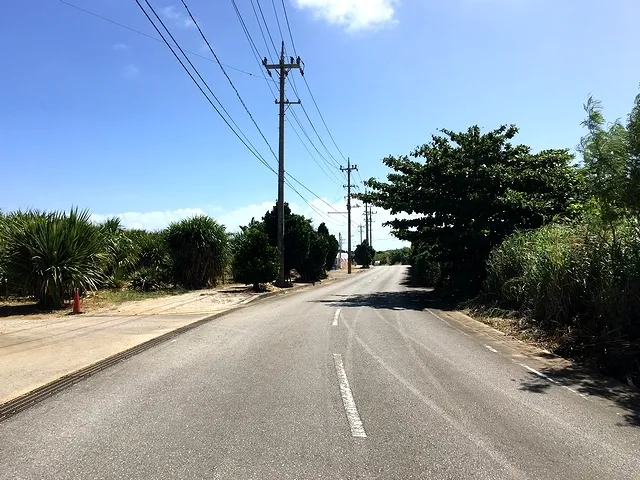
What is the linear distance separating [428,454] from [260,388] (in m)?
2.78

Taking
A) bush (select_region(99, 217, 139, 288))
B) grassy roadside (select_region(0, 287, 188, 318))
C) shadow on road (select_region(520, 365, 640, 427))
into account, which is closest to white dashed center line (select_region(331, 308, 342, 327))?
shadow on road (select_region(520, 365, 640, 427))

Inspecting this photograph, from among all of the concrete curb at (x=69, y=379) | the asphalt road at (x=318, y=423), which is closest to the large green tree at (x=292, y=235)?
the concrete curb at (x=69, y=379)

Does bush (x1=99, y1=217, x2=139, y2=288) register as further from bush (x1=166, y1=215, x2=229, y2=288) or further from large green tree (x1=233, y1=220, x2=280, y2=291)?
large green tree (x1=233, y1=220, x2=280, y2=291)

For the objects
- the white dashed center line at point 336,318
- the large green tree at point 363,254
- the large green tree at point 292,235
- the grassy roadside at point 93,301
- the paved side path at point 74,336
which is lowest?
the paved side path at point 74,336

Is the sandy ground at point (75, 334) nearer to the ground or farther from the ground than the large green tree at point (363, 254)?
nearer to the ground

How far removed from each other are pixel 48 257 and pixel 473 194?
1502 centimetres

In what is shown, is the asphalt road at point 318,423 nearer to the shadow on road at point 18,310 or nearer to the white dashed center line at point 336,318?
the white dashed center line at point 336,318

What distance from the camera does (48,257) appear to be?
52.7ft

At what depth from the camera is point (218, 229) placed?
2677 cm

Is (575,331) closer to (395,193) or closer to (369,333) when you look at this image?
(369,333)

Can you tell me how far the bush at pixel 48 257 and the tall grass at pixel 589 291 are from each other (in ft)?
43.9

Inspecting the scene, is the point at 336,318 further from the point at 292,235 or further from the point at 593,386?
the point at 292,235

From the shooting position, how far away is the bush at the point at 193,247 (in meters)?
26.1

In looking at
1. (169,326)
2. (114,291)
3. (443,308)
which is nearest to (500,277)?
(443,308)
